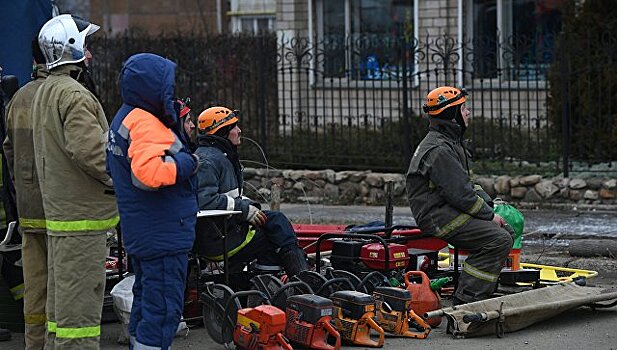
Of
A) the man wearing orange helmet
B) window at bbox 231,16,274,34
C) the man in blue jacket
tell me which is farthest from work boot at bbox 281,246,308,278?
window at bbox 231,16,274,34

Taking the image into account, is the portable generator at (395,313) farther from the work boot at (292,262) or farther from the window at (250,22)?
the window at (250,22)

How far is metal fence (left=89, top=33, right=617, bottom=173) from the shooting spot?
14.1m

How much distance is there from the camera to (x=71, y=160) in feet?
21.9

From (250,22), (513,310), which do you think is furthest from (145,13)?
(513,310)

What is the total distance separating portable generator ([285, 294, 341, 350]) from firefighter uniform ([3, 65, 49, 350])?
156cm

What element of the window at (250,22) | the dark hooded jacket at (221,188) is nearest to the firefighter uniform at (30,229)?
the dark hooded jacket at (221,188)

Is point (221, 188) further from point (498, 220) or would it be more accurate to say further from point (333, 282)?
point (498, 220)

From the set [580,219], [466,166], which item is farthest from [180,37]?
[466,166]

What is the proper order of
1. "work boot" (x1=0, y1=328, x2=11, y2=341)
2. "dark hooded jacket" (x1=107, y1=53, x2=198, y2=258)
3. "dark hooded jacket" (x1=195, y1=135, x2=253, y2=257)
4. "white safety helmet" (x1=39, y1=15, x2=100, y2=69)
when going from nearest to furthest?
1. "dark hooded jacket" (x1=107, y1=53, x2=198, y2=258)
2. "white safety helmet" (x1=39, y1=15, x2=100, y2=69)
3. "work boot" (x1=0, y1=328, x2=11, y2=341)
4. "dark hooded jacket" (x1=195, y1=135, x2=253, y2=257)

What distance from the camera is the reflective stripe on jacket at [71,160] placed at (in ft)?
21.6

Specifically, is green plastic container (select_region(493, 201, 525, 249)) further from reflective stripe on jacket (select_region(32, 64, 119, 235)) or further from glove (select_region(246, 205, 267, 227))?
reflective stripe on jacket (select_region(32, 64, 119, 235))

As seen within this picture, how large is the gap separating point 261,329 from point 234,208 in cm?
128

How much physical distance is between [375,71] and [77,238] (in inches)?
372

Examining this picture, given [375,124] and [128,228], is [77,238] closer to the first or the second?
[128,228]
